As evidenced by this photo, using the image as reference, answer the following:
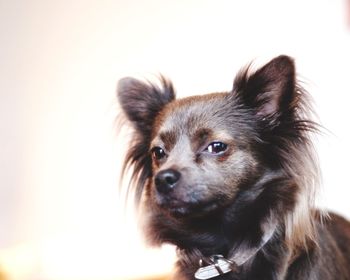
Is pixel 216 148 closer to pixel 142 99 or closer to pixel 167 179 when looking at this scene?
pixel 167 179

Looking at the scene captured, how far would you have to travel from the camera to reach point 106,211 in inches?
127

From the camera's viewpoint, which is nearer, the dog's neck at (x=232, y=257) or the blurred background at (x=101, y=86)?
the dog's neck at (x=232, y=257)

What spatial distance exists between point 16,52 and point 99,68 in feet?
1.71

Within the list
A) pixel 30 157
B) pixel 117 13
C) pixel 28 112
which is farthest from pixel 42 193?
pixel 117 13

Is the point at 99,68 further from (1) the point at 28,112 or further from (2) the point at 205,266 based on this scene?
(2) the point at 205,266

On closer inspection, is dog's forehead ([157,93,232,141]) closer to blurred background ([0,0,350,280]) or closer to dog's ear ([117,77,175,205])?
dog's ear ([117,77,175,205])

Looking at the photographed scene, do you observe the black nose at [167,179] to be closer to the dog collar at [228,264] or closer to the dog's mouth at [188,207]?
the dog's mouth at [188,207]

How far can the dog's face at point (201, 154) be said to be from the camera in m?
1.71

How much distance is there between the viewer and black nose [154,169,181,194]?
1679 millimetres

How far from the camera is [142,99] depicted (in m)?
2.14

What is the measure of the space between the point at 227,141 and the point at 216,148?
5 centimetres

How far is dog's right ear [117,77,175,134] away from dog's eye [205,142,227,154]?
392 millimetres

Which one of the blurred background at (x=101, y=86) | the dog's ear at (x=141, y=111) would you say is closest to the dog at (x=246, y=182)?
the dog's ear at (x=141, y=111)

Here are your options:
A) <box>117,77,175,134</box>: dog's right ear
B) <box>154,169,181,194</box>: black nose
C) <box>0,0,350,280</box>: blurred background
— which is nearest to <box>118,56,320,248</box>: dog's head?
<box>154,169,181,194</box>: black nose
